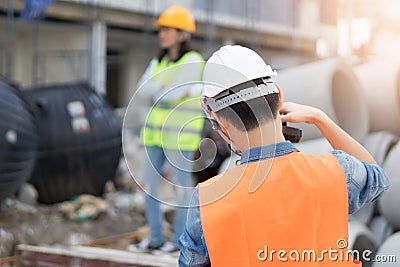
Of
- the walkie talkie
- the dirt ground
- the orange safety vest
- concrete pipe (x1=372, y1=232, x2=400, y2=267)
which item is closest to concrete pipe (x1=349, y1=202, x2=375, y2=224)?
concrete pipe (x1=372, y1=232, x2=400, y2=267)

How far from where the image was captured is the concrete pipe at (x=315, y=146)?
10.4 feet

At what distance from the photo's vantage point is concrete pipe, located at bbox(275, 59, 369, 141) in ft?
11.6

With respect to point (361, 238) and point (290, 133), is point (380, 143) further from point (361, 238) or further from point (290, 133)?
point (290, 133)

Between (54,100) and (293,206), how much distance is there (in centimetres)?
540

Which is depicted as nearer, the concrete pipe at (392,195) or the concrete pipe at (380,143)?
the concrete pipe at (392,195)

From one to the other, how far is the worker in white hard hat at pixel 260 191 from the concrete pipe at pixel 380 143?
208 centimetres

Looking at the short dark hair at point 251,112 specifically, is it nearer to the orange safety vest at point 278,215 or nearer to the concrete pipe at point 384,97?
the orange safety vest at point 278,215

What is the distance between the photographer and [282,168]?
1.50 meters

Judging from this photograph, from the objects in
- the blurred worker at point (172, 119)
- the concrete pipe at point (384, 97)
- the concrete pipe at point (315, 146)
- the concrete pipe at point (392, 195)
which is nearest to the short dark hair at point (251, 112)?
the blurred worker at point (172, 119)

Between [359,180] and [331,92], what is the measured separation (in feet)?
7.35

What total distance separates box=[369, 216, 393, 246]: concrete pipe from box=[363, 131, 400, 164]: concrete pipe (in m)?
0.33

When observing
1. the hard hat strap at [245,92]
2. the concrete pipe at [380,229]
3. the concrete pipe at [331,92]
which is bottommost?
the concrete pipe at [380,229]

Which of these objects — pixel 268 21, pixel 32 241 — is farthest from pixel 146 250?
pixel 268 21

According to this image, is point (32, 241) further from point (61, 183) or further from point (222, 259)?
point (222, 259)
